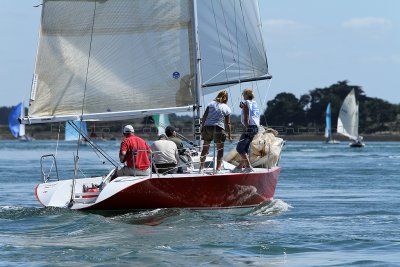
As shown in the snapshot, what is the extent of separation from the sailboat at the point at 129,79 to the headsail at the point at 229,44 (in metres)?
0.06

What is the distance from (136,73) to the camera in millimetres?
20594

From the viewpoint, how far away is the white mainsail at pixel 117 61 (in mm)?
19797

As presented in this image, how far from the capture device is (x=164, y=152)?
63.3 ft

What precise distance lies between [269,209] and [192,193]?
9.07ft

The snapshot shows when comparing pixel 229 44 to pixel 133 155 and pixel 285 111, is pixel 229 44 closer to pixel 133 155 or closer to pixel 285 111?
pixel 133 155

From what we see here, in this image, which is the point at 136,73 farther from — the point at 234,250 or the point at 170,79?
the point at 234,250

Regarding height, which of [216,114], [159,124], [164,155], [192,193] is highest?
[216,114]

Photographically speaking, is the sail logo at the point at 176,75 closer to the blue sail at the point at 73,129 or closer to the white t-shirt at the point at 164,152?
the white t-shirt at the point at 164,152

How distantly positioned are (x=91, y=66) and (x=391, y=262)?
7.76 metres

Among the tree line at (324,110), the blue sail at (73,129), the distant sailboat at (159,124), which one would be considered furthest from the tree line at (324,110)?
the distant sailboat at (159,124)

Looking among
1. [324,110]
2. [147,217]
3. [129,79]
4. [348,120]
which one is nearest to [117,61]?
[129,79]

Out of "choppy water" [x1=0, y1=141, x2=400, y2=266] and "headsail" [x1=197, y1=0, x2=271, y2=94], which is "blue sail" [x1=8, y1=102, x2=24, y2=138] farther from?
"headsail" [x1=197, y1=0, x2=271, y2=94]

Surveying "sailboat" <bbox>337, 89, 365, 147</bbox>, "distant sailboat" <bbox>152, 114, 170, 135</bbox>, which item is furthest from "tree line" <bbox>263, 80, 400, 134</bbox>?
"distant sailboat" <bbox>152, 114, 170, 135</bbox>

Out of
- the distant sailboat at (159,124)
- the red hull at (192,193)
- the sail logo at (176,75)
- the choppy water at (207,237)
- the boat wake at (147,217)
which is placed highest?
the sail logo at (176,75)
